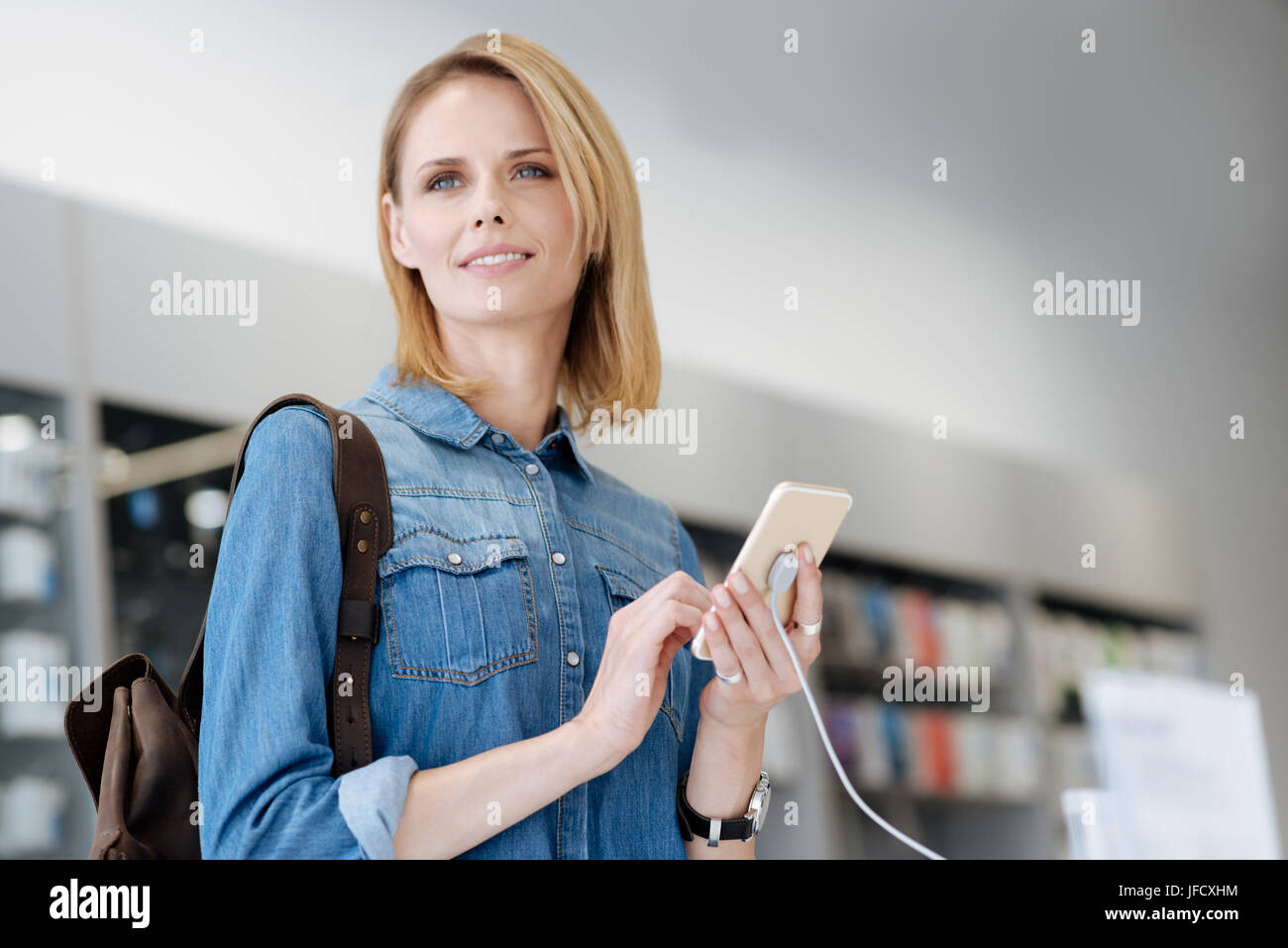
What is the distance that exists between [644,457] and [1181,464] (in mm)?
3192

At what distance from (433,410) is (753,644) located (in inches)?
16.2

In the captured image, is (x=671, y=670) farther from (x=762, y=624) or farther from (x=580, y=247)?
(x=580, y=247)

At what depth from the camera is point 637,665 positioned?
1043mm

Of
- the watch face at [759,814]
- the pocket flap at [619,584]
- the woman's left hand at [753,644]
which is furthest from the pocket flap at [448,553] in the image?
the watch face at [759,814]

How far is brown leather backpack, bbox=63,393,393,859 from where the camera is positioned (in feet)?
3.45

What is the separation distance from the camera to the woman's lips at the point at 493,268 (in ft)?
4.29

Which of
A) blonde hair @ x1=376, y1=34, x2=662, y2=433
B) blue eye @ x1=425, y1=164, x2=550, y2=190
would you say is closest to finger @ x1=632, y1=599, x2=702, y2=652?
blonde hair @ x1=376, y1=34, x2=662, y2=433

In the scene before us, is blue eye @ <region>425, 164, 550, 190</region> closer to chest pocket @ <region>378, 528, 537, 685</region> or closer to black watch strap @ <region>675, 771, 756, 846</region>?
chest pocket @ <region>378, 528, 537, 685</region>

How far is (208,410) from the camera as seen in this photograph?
104 inches

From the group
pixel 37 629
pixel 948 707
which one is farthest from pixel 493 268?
pixel 948 707

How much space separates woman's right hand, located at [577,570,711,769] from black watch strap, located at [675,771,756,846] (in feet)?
0.81

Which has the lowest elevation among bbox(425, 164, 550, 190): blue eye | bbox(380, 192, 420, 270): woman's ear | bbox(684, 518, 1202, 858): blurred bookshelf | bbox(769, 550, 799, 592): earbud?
bbox(684, 518, 1202, 858): blurred bookshelf

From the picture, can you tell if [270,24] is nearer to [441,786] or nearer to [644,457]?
[644,457]

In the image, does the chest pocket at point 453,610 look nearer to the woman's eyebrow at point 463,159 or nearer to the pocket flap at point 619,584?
the pocket flap at point 619,584
